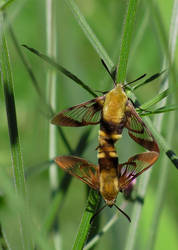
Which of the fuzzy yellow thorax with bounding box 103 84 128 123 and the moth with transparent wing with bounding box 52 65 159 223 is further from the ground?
the fuzzy yellow thorax with bounding box 103 84 128 123

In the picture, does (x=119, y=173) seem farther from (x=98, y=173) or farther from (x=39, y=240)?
(x=39, y=240)

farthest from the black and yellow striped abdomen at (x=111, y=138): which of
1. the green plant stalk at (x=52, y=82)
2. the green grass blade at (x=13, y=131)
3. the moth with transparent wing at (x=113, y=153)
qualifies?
the green plant stalk at (x=52, y=82)

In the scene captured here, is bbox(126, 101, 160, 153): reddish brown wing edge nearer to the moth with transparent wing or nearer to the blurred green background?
the moth with transparent wing

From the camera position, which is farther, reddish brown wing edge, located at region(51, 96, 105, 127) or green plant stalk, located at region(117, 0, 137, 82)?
reddish brown wing edge, located at region(51, 96, 105, 127)

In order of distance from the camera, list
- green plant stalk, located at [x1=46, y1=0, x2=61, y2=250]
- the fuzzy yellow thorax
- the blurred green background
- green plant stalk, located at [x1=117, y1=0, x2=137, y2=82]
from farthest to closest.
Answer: the blurred green background
green plant stalk, located at [x1=46, y1=0, x2=61, y2=250]
the fuzzy yellow thorax
green plant stalk, located at [x1=117, y1=0, x2=137, y2=82]

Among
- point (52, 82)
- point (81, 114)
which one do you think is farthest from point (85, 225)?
point (52, 82)

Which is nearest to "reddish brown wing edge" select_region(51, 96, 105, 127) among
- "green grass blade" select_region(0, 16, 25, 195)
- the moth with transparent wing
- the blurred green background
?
the moth with transparent wing

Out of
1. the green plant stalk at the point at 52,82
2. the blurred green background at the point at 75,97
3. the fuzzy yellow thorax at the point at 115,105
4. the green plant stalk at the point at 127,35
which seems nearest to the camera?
the green plant stalk at the point at 127,35

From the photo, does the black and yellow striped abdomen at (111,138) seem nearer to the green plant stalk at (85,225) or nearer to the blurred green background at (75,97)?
the green plant stalk at (85,225)

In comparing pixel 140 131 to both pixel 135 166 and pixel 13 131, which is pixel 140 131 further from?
pixel 13 131
